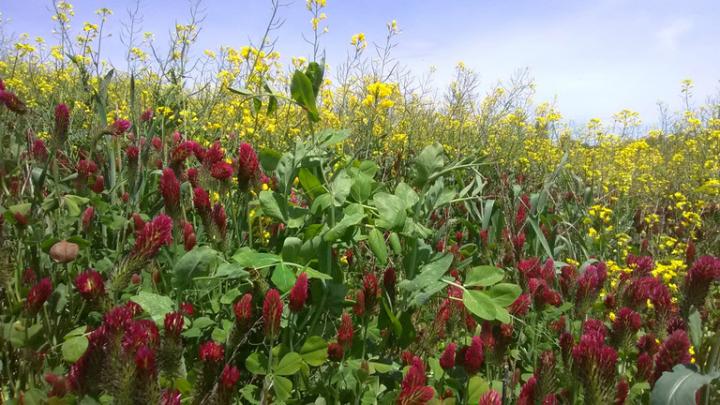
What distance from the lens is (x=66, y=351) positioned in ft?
3.56

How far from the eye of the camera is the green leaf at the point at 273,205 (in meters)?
1.48

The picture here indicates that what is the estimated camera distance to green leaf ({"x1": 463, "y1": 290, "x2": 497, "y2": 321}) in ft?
3.98

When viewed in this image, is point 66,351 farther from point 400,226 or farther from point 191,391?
point 400,226

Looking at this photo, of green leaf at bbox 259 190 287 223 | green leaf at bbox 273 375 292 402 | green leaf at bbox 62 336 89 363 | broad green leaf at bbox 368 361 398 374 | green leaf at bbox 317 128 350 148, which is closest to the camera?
green leaf at bbox 62 336 89 363

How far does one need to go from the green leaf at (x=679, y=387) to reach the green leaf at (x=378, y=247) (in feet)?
2.09

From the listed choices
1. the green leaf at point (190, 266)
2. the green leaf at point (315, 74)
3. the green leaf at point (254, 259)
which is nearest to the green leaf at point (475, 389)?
the green leaf at point (254, 259)

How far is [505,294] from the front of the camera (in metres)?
1.36

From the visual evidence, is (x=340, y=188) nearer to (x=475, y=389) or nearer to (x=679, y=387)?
(x=475, y=389)

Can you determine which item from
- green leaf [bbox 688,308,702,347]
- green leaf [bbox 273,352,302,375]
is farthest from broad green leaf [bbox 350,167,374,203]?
green leaf [bbox 688,308,702,347]

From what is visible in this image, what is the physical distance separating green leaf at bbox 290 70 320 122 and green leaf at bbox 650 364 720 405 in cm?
95

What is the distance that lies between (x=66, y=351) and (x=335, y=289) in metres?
0.62

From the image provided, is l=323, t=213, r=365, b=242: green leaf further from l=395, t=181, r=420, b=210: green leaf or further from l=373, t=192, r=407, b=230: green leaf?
l=395, t=181, r=420, b=210: green leaf

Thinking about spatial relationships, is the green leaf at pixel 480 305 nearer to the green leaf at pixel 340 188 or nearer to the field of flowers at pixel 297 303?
the field of flowers at pixel 297 303

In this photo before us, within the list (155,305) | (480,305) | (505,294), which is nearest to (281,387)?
(155,305)
